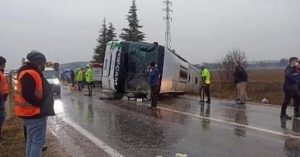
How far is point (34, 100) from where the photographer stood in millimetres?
6996

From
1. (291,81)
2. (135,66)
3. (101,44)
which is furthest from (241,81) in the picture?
(101,44)

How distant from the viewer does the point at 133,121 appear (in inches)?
568

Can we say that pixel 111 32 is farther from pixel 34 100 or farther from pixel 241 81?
pixel 34 100

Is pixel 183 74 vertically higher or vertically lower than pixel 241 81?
higher

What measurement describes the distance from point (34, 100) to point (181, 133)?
535 cm

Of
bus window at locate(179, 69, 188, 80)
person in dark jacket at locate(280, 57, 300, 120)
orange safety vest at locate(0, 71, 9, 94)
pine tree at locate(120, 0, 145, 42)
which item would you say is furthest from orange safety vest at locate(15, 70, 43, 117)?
pine tree at locate(120, 0, 145, 42)

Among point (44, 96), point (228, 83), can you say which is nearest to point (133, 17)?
point (228, 83)

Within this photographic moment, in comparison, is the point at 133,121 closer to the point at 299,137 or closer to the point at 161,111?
the point at 161,111

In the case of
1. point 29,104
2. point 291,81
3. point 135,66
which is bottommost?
point 29,104

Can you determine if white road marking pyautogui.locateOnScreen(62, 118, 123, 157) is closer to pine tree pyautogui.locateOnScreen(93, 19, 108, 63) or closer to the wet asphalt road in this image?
the wet asphalt road

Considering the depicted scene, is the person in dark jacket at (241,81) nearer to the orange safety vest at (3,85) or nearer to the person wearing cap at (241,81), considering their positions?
the person wearing cap at (241,81)

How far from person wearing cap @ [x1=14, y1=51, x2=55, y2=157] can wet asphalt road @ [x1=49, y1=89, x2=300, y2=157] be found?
218cm

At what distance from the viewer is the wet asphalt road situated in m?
9.35

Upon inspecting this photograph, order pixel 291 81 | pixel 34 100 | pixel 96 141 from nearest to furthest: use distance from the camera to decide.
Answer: pixel 34 100
pixel 96 141
pixel 291 81
